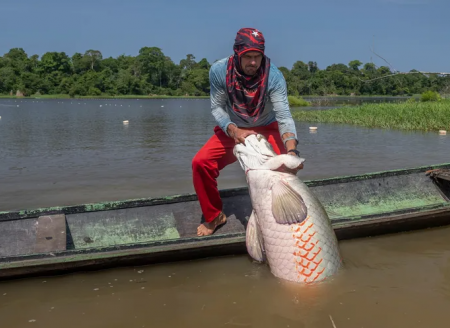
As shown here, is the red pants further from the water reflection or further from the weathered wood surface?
the water reflection

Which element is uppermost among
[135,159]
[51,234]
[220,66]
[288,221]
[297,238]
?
[220,66]

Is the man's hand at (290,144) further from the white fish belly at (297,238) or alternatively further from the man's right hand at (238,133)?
the white fish belly at (297,238)

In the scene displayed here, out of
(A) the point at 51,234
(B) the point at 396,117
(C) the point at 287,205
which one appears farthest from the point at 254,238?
(B) the point at 396,117

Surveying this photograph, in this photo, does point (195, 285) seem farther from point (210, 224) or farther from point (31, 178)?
point (31, 178)

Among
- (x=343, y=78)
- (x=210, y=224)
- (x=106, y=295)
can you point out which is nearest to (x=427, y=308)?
(x=210, y=224)

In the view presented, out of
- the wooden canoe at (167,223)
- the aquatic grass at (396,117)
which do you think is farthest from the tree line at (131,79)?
the wooden canoe at (167,223)

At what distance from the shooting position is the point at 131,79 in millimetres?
88812

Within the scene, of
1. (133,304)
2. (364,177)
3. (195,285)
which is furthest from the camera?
(364,177)

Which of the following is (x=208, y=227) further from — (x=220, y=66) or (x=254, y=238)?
(x=220, y=66)

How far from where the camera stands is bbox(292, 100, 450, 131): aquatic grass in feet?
57.7

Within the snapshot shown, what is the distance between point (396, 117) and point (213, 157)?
16364 mm

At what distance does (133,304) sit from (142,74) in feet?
323

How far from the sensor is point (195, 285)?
418 cm

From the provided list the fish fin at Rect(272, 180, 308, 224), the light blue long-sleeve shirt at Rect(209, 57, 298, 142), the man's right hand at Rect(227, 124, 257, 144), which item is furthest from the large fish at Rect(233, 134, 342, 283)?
the light blue long-sleeve shirt at Rect(209, 57, 298, 142)
